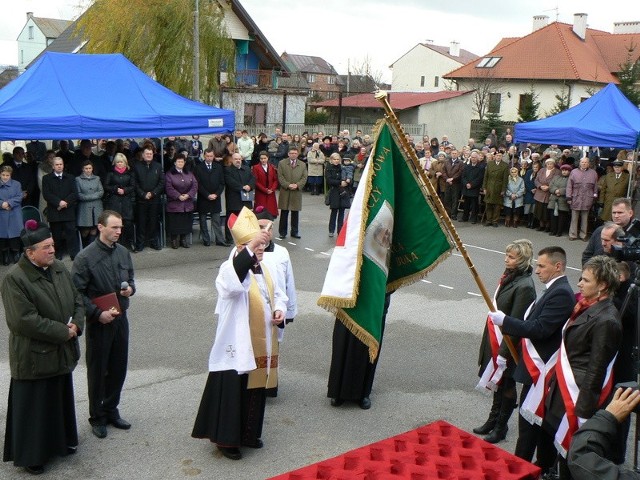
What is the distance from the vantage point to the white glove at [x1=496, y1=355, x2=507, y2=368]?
594cm

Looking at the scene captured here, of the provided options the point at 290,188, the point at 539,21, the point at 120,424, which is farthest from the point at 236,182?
the point at 539,21

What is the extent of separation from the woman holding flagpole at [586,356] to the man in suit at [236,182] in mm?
9526

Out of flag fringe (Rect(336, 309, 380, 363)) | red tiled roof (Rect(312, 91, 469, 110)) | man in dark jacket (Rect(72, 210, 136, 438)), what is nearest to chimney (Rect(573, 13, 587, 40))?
red tiled roof (Rect(312, 91, 469, 110))

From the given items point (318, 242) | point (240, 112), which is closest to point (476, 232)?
point (318, 242)

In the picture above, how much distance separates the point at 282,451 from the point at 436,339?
3543mm

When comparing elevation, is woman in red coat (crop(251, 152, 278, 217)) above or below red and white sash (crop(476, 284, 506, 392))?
above

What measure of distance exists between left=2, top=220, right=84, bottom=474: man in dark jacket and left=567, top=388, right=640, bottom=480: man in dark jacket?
3672mm

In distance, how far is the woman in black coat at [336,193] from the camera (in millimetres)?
15008

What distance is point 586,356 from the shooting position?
15.9 feet

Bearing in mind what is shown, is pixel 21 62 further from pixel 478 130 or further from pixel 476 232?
pixel 476 232

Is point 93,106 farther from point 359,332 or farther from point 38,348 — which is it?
point 359,332

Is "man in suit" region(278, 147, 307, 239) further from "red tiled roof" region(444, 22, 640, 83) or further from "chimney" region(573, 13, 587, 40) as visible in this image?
"chimney" region(573, 13, 587, 40)

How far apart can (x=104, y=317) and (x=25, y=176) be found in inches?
309

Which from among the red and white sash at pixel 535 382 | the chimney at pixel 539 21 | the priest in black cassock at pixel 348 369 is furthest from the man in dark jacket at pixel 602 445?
the chimney at pixel 539 21
